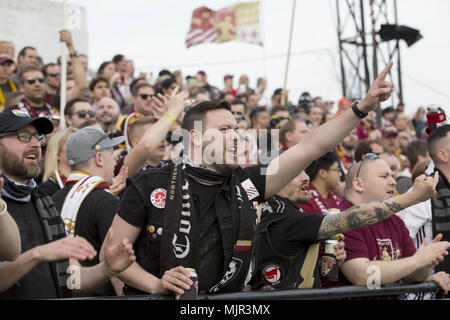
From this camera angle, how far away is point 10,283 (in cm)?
301

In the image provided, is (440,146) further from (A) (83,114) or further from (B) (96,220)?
(A) (83,114)

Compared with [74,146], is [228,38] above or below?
above

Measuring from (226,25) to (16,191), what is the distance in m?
13.2

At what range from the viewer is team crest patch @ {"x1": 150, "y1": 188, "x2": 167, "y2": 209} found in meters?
3.45

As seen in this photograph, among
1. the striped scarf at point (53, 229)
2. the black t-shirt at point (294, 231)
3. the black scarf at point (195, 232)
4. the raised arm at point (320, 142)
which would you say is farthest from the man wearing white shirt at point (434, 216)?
the striped scarf at point (53, 229)

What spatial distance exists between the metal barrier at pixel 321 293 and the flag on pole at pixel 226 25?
12.4m

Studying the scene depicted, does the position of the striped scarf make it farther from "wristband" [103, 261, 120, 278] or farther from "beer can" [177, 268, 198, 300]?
"beer can" [177, 268, 198, 300]

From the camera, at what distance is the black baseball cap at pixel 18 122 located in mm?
3471

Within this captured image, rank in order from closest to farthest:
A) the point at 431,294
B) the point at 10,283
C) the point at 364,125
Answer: the point at 10,283, the point at 431,294, the point at 364,125

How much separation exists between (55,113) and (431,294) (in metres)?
5.47

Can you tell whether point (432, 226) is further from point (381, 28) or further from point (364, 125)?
point (381, 28)

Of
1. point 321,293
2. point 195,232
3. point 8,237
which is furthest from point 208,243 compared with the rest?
point 8,237
